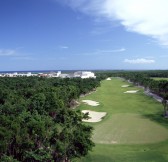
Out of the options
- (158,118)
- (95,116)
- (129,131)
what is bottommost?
(95,116)

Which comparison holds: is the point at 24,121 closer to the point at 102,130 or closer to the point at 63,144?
the point at 63,144

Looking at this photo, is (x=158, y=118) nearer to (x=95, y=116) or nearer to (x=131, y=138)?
(x=95, y=116)

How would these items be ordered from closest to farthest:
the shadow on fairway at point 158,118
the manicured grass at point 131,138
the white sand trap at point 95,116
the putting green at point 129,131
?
the manicured grass at point 131,138 < the putting green at point 129,131 < the shadow on fairway at point 158,118 < the white sand trap at point 95,116

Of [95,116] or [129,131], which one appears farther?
[95,116]

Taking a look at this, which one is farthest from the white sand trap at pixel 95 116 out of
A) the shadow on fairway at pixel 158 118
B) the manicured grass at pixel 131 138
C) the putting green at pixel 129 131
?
the shadow on fairway at pixel 158 118

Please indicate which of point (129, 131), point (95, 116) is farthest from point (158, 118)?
point (95, 116)

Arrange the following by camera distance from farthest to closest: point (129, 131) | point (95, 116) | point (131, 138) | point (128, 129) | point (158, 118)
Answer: point (95, 116), point (158, 118), point (128, 129), point (129, 131), point (131, 138)

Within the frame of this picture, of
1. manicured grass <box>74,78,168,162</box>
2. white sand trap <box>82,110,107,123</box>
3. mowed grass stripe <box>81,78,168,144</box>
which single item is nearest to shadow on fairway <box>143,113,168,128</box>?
manicured grass <box>74,78,168,162</box>

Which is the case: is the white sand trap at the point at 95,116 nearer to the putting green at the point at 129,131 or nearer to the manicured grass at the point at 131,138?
the manicured grass at the point at 131,138

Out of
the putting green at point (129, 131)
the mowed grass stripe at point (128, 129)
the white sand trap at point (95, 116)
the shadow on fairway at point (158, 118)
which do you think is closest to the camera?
the putting green at point (129, 131)
